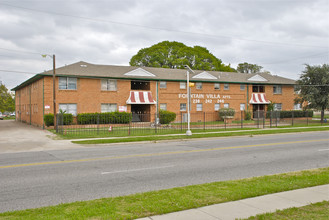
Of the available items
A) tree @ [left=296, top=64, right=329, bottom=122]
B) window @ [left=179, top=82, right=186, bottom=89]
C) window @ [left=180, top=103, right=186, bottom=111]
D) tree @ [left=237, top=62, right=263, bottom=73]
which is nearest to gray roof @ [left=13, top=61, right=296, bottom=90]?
window @ [left=179, top=82, right=186, bottom=89]

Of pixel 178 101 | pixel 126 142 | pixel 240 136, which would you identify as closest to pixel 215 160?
pixel 126 142

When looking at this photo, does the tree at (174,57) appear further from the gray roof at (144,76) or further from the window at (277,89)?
the window at (277,89)

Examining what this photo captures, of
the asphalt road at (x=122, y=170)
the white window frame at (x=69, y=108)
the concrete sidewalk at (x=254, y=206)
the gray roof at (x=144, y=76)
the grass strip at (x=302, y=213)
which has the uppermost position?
the gray roof at (x=144, y=76)

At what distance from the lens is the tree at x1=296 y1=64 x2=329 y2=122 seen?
36894mm

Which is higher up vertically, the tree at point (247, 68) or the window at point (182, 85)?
the tree at point (247, 68)

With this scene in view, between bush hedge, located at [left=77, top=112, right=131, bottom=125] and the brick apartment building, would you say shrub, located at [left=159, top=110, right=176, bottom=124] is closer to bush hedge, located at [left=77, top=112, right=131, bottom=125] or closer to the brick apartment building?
the brick apartment building

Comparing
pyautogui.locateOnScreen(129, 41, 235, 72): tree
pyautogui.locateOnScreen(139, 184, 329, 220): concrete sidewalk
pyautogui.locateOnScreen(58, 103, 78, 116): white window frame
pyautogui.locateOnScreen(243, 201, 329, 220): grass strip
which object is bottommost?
pyautogui.locateOnScreen(139, 184, 329, 220): concrete sidewalk

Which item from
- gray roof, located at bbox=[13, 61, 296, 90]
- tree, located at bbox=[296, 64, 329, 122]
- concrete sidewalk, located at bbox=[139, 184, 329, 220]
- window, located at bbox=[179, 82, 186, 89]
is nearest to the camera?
concrete sidewalk, located at bbox=[139, 184, 329, 220]

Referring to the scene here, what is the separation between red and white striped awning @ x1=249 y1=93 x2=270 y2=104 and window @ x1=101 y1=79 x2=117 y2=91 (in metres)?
20.3

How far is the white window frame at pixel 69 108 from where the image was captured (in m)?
32.2

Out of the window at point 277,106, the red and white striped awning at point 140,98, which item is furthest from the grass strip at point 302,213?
the window at point 277,106

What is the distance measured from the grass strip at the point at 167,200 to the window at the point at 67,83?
1090 inches

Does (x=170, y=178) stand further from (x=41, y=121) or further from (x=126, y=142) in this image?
(x=41, y=121)

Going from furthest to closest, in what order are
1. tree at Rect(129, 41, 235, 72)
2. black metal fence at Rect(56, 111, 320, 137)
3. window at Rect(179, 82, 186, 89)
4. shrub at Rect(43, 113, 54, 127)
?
1. tree at Rect(129, 41, 235, 72)
2. window at Rect(179, 82, 186, 89)
3. shrub at Rect(43, 113, 54, 127)
4. black metal fence at Rect(56, 111, 320, 137)
